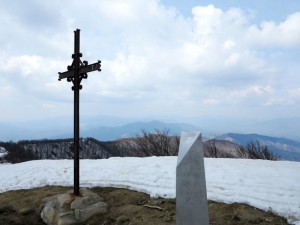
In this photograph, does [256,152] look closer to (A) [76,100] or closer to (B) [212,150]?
(B) [212,150]

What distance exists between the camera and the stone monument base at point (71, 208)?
8344 mm

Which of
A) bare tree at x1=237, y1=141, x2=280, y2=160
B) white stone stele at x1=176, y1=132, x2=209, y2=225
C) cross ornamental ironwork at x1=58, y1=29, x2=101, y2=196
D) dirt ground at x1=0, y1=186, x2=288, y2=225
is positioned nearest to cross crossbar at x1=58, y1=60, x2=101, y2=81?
cross ornamental ironwork at x1=58, y1=29, x2=101, y2=196

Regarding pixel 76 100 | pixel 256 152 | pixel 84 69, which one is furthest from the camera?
pixel 256 152

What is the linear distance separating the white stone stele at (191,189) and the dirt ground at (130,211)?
2.19m

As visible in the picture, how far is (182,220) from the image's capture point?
5.18 m

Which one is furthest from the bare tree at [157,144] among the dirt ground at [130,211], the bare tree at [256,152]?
the dirt ground at [130,211]

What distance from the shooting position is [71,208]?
853 centimetres

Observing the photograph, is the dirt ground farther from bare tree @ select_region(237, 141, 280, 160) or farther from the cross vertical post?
bare tree @ select_region(237, 141, 280, 160)

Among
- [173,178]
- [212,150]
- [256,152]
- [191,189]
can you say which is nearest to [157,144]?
[212,150]

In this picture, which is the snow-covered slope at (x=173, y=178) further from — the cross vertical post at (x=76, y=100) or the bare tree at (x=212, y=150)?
the bare tree at (x=212, y=150)

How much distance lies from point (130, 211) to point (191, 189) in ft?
11.9

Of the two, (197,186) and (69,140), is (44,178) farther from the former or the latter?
(69,140)

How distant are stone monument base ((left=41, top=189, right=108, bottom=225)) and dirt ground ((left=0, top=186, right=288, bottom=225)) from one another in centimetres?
22

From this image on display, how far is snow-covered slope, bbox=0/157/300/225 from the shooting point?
25.8 ft
